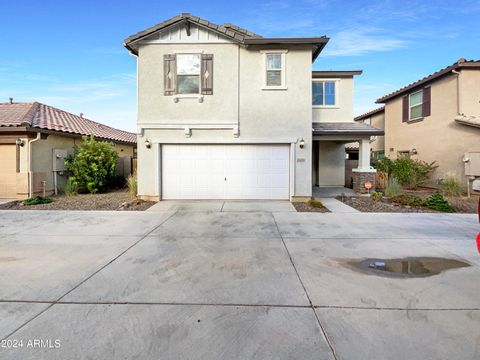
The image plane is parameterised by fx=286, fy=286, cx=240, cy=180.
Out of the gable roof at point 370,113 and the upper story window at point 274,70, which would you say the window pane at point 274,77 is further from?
the gable roof at point 370,113

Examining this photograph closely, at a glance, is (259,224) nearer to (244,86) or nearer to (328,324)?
(328,324)

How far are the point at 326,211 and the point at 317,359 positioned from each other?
7.25m

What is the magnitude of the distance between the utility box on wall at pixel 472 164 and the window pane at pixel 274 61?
381 inches

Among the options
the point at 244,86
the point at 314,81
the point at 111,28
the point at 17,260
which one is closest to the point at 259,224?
the point at 17,260

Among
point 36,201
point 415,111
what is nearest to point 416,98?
point 415,111

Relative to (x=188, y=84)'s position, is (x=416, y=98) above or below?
above

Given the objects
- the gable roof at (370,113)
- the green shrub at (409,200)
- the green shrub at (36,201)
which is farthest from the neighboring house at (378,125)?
the green shrub at (36,201)

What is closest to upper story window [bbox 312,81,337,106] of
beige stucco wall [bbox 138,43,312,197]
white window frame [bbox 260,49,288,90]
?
beige stucco wall [bbox 138,43,312,197]

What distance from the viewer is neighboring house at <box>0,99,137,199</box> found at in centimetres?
1198

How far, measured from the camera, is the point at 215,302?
350 cm

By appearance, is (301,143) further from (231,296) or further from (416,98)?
(416,98)

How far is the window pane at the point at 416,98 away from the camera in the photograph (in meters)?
16.3

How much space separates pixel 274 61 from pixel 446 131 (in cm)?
991

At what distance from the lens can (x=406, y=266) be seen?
185 inches
